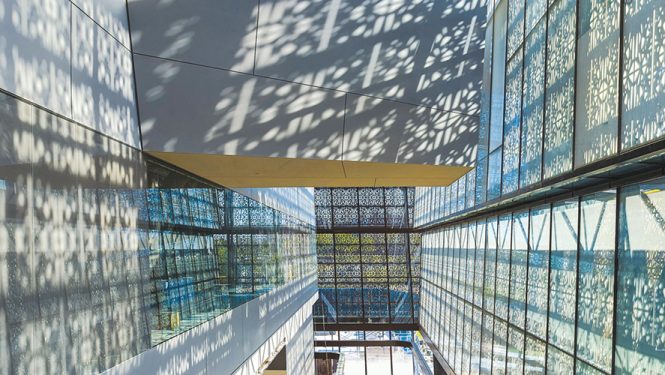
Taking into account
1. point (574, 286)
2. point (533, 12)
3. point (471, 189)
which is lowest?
point (574, 286)

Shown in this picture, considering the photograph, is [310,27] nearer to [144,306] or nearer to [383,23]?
[383,23]

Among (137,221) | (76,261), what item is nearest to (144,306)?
(137,221)

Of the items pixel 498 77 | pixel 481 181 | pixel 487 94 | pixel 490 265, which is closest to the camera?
pixel 498 77

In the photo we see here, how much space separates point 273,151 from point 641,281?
4.53 meters

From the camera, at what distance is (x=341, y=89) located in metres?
7.73

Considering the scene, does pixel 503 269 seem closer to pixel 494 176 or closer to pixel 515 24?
pixel 494 176

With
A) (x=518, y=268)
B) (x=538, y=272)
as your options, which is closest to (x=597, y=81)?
(x=538, y=272)

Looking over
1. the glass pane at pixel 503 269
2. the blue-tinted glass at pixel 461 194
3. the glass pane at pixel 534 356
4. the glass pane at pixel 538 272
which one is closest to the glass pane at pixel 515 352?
the glass pane at pixel 534 356

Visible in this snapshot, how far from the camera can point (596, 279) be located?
27.6ft

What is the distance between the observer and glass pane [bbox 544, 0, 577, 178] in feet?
29.3

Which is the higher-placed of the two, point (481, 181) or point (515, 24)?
point (515, 24)

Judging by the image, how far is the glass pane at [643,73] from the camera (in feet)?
20.0

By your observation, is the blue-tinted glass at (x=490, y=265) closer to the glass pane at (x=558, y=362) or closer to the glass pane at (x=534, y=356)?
the glass pane at (x=534, y=356)

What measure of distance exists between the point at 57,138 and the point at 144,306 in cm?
262
